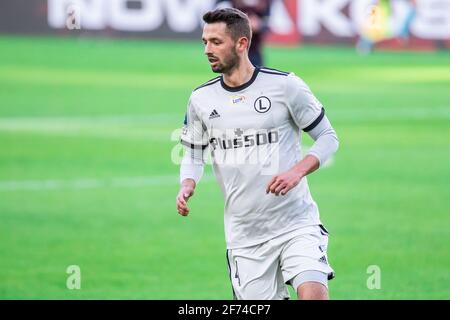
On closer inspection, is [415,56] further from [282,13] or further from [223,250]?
[223,250]

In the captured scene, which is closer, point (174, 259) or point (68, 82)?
point (174, 259)

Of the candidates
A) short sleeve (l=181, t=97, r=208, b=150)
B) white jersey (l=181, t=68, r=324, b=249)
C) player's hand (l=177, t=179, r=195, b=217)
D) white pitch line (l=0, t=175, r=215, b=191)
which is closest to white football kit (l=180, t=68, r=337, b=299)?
white jersey (l=181, t=68, r=324, b=249)

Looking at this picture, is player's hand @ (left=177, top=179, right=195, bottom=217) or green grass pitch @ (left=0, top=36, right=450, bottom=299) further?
green grass pitch @ (left=0, top=36, right=450, bottom=299)

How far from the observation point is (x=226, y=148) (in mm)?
8664

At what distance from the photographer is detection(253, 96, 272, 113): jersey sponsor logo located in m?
8.59

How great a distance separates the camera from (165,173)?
61.9 ft

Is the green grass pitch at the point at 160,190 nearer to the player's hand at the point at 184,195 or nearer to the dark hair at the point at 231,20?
the player's hand at the point at 184,195

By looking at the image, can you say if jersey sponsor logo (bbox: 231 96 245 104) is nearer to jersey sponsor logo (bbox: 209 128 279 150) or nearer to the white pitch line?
jersey sponsor logo (bbox: 209 128 279 150)

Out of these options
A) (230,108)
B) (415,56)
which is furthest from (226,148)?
(415,56)

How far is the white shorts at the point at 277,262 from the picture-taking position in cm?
840

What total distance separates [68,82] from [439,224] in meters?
18.4

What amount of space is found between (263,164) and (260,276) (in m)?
0.78

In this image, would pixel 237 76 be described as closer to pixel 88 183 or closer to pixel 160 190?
pixel 160 190

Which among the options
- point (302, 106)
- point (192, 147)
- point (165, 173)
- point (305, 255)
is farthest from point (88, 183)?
point (305, 255)
